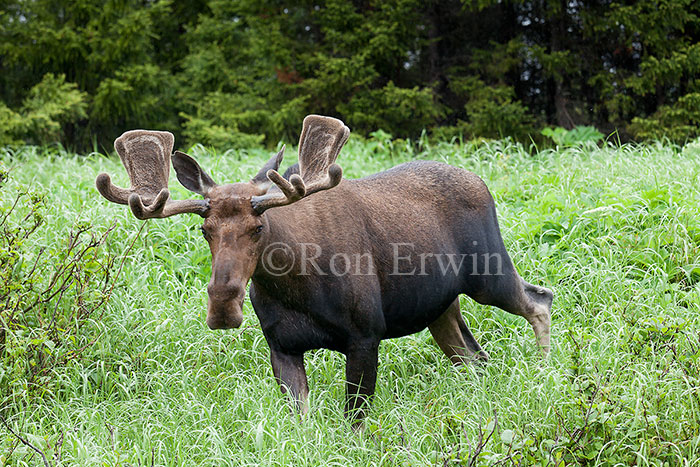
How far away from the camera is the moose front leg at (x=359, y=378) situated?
153 inches

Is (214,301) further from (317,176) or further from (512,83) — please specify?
(512,83)

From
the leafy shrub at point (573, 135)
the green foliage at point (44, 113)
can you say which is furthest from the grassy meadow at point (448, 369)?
the green foliage at point (44, 113)

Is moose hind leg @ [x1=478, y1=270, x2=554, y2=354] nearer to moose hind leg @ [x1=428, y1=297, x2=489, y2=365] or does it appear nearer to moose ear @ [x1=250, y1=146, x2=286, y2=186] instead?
moose hind leg @ [x1=428, y1=297, x2=489, y2=365]

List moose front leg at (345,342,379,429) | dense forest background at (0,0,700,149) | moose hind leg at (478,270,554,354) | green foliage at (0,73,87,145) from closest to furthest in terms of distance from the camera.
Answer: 1. moose front leg at (345,342,379,429)
2. moose hind leg at (478,270,554,354)
3. dense forest background at (0,0,700,149)
4. green foliage at (0,73,87,145)

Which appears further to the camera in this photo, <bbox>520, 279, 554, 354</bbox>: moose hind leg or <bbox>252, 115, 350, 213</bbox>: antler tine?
<bbox>520, 279, 554, 354</bbox>: moose hind leg

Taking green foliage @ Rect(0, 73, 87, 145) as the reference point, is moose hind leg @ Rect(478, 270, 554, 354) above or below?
above

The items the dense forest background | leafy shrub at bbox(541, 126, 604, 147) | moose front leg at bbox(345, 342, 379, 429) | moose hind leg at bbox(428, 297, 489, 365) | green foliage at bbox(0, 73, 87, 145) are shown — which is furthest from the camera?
green foliage at bbox(0, 73, 87, 145)

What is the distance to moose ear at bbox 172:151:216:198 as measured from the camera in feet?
11.9

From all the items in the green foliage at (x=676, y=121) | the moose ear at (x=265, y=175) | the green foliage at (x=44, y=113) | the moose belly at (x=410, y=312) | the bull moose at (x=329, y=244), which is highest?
the moose ear at (x=265, y=175)

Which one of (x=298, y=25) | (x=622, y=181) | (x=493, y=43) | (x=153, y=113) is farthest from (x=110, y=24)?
(x=622, y=181)

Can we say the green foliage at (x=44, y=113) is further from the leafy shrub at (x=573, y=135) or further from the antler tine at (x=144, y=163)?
the antler tine at (x=144, y=163)

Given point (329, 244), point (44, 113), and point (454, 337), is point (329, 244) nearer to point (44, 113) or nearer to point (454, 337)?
point (454, 337)

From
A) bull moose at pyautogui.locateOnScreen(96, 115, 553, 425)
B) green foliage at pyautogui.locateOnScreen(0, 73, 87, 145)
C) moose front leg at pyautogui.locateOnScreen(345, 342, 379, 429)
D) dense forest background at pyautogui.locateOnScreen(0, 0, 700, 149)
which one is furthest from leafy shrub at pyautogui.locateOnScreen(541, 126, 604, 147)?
green foliage at pyautogui.locateOnScreen(0, 73, 87, 145)

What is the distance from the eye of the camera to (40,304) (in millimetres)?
5082
